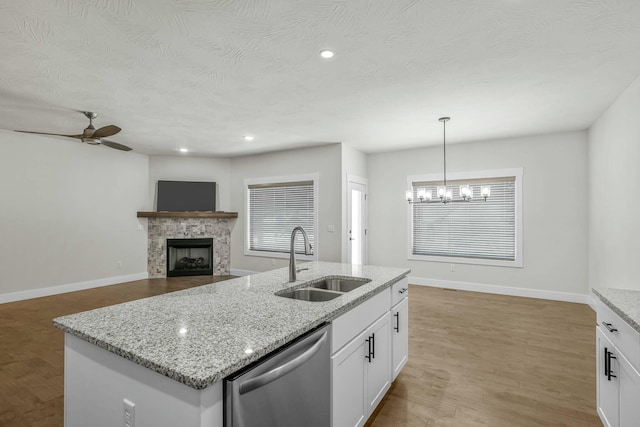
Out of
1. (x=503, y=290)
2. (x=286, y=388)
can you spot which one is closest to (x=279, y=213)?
(x=503, y=290)

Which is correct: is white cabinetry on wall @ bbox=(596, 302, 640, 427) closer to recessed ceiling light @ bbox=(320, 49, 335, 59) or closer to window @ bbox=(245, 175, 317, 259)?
recessed ceiling light @ bbox=(320, 49, 335, 59)

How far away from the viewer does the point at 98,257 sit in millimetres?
6039

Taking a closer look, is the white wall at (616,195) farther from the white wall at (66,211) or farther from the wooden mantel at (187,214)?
the white wall at (66,211)

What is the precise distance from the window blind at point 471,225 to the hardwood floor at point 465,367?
1.08 m

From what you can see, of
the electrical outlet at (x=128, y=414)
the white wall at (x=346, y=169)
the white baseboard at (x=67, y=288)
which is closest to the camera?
the electrical outlet at (x=128, y=414)

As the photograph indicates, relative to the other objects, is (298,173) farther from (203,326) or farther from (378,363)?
(203,326)

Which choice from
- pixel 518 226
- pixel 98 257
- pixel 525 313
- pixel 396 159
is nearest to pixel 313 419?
pixel 525 313

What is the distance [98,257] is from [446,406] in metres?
6.29

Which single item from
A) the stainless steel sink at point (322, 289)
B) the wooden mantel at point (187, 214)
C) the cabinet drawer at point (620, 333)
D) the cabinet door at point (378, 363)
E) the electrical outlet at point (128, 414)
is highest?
the wooden mantel at point (187, 214)

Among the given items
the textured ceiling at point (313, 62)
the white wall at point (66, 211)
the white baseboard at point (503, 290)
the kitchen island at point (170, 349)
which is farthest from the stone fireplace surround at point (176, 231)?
the kitchen island at point (170, 349)

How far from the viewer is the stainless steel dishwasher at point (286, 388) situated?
3.42ft

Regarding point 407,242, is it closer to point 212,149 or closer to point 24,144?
point 212,149

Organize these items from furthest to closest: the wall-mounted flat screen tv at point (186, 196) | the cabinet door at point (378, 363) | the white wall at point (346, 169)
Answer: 1. the wall-mounted flat screen tv at point (186, 196)
2. the white wall at point (346, 169)
3. the cabinet door at point (378, 363)

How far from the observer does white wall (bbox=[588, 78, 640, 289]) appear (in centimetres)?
321
